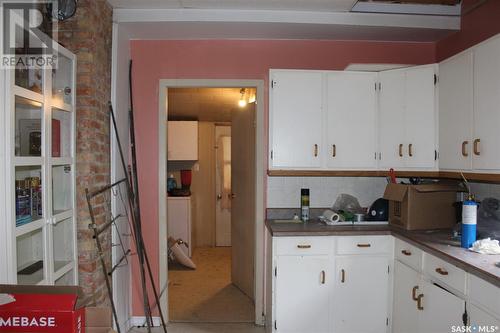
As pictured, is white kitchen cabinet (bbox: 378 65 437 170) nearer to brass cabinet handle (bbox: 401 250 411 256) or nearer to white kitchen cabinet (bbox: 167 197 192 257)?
brass cabinet handle (bbox: 401 250 411 256)

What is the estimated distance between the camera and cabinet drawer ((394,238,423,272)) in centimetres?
217

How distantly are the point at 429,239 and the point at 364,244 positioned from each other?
0.45 m

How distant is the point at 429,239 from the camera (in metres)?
2.19

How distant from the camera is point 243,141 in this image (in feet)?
11.5

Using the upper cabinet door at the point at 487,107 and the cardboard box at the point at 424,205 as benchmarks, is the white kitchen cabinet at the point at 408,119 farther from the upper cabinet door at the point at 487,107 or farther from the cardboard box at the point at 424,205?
the upper cabinet door at the point at 487,107

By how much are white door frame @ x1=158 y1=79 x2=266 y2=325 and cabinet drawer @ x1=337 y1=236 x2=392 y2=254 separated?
768 millimetres

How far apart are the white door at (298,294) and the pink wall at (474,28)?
2.10 meters

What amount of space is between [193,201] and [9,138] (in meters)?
3.98

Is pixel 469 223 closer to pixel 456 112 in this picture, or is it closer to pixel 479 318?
pixel 479 318

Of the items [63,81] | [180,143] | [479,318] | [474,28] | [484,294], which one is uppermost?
[474,28]

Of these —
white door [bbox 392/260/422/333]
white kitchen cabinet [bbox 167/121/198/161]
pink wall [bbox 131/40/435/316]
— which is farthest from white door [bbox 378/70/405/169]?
white kitchen cabinet [bbox 167/121/198/161]

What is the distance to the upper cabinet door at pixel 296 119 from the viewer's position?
104 inches

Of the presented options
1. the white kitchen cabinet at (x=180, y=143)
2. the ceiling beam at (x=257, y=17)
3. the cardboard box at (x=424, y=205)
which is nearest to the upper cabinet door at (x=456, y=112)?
the cardboard box at (x=424, y=205)

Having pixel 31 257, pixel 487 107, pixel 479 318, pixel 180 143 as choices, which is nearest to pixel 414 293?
pixel 479 318
